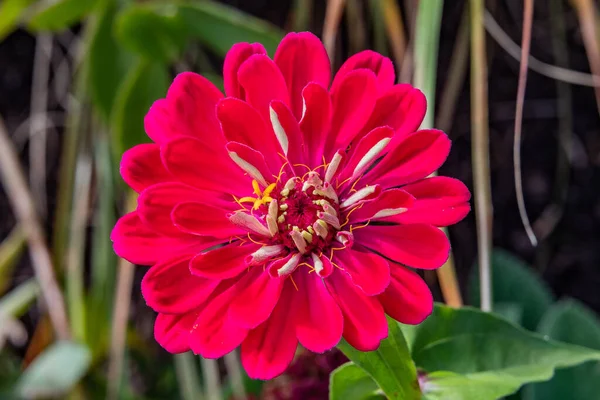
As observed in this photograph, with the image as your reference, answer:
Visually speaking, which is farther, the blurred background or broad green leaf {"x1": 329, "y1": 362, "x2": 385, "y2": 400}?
the blurred background

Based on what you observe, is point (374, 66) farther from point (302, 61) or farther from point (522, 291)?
point (522, 291)

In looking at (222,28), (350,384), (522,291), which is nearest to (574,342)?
(522,291)

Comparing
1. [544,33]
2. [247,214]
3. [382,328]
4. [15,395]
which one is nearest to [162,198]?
[247,214]

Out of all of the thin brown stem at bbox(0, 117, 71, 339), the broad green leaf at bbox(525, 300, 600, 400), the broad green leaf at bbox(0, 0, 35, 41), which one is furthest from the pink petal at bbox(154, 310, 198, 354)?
the broad green leaf at bbox(0, 0, 35, 41)

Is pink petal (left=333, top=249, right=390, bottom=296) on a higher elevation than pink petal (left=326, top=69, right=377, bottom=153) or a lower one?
lower

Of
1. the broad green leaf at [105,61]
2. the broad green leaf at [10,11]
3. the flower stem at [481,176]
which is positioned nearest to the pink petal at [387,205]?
the flower stem at [481,176]

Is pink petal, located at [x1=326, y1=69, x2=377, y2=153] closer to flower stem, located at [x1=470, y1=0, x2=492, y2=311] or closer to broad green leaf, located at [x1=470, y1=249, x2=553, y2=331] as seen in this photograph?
flower stem, located at [x1=470, y1=0, x2=492, y2=311]

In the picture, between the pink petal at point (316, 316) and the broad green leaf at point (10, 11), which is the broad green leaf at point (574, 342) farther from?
the broad green leaf at point (10, 11)
